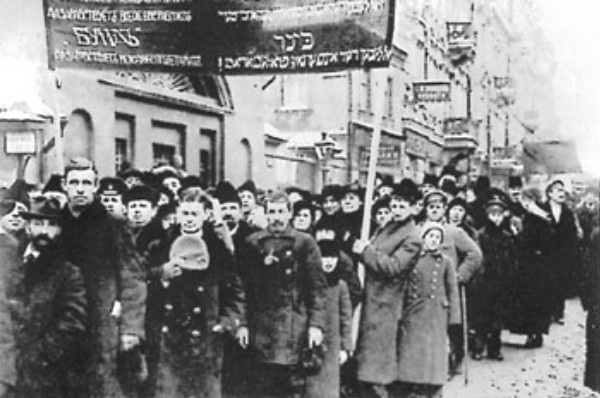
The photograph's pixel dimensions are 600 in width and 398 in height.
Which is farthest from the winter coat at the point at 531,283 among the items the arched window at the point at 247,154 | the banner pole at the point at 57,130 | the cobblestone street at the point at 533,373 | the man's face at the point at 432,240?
the banner pole at the point at 57,130

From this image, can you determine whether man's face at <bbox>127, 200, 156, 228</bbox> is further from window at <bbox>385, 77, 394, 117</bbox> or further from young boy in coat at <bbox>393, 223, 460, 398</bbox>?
window at <bbox>385, 77, 394, 117</bbox>

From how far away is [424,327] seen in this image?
12.7ft

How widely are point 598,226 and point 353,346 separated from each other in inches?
46.2

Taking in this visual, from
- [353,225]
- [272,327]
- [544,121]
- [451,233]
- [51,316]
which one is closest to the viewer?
[51,316]

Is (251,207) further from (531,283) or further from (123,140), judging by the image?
(531,283)

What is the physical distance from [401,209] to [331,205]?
371mm

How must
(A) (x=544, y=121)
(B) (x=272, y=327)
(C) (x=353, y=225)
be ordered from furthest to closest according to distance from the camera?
(A) (x=544, y=121), (C) (x=353, y=225), (B) (x=272, y=327)

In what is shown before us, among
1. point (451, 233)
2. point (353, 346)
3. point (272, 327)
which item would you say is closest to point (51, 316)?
point (272, 327)

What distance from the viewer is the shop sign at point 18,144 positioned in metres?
3.64

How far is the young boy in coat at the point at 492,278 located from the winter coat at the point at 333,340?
1.25 meters

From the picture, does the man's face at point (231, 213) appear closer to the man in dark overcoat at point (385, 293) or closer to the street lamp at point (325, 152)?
Result: the man in dark overcoat at point (385, 293)

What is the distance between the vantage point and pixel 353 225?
4.02 m

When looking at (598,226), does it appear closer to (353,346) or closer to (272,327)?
(353,346)

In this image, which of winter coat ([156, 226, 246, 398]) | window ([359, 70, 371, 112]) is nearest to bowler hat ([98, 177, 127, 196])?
winter coat ([156, 226, 246, 398])
